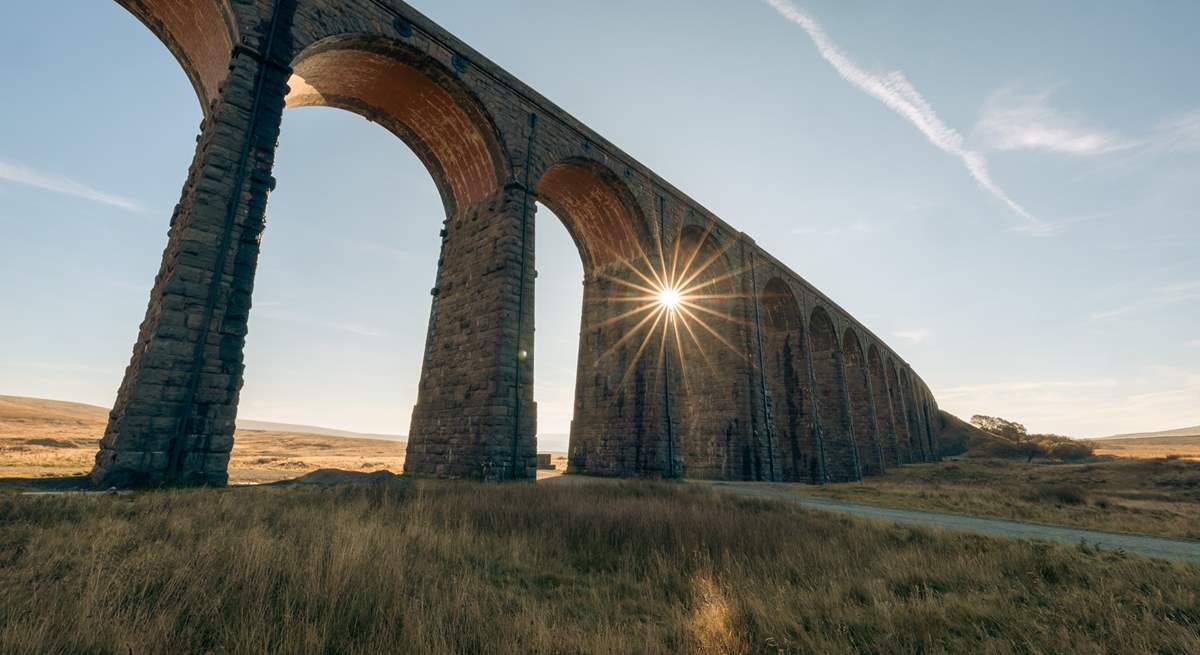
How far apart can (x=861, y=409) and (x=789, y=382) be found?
10.9 metres

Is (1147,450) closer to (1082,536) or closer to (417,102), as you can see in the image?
(1082,536)

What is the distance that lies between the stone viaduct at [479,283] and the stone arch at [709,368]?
3.4 inches

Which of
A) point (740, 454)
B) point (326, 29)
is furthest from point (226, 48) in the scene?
point (740, 454)

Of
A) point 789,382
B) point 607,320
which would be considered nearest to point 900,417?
point 789,382

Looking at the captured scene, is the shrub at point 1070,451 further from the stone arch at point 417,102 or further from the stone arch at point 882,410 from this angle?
the stone arch at point 417,102

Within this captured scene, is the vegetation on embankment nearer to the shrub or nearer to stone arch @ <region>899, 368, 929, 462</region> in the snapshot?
stone arch @ <region>899, 368, 929, 462</region>

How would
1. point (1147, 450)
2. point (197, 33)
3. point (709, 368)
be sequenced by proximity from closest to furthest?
point (197, 33)
point (709, 368)
point (1147, 450)

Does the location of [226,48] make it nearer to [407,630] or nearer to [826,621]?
[407,630]

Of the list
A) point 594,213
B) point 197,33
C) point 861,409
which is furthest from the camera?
point 861,409

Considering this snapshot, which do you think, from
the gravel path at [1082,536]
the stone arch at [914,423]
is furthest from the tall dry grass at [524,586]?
the stone arch at [914,423]

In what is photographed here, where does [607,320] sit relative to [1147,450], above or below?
above

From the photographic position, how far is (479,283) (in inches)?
512

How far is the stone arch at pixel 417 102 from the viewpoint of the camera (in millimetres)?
11617

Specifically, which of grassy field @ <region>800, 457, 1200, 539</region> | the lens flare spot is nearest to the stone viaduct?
the lens flare spot
